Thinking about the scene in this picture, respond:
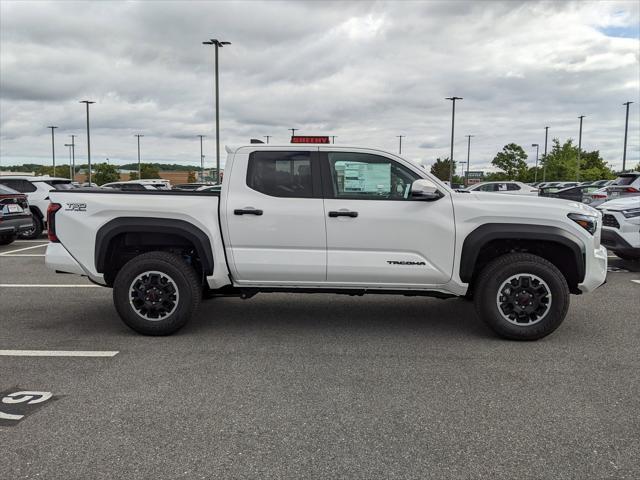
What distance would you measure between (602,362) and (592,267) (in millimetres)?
972

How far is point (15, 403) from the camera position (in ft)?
12.4

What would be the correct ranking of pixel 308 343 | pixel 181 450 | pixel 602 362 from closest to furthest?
pixel 181 450, pixel 602 362, pixel 308 343

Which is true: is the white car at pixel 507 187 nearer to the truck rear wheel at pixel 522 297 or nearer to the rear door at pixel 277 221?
the truck rear wheel at pixel 522 297

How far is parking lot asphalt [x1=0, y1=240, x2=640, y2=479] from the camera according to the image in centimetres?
298

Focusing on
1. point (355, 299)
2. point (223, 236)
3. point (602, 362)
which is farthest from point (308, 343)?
point (602, 362)

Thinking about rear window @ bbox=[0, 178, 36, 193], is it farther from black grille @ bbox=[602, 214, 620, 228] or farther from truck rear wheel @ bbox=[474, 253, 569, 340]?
black grille @ bbox=[602, 214, 620, 228]

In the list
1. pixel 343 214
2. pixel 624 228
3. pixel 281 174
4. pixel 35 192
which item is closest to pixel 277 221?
pixel 281 174

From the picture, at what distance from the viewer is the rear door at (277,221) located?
5.16 meters

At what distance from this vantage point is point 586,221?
17.1ft

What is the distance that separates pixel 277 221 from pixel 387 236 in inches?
40.5

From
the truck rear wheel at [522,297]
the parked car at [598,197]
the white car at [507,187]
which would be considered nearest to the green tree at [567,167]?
the white car at [507,187]

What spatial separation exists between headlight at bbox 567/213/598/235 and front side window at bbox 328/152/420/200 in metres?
1.51

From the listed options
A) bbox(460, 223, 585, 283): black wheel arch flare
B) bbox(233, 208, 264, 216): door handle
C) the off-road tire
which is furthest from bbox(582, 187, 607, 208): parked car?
the off-road tire

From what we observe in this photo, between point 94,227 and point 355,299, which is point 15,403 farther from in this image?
point 355,299
